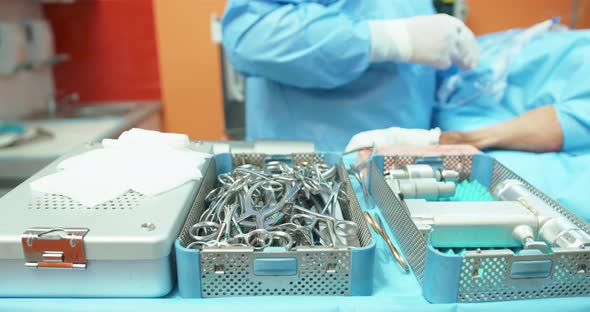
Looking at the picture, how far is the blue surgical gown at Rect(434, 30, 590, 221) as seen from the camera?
2.46 ft

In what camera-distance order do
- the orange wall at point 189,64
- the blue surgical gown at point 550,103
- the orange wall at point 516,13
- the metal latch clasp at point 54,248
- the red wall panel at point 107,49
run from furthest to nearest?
1. the red wall panel at point 107,49
2. the orange wall at point 189,64
3. the orange wall at point 516,13
4. the blue surgical gown at point 550,103
5. the metal latch clasp at point 54,248

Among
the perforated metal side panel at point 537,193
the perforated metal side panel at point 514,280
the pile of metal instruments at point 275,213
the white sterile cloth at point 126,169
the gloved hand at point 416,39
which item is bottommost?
the perforated metal side panel at point 514,280

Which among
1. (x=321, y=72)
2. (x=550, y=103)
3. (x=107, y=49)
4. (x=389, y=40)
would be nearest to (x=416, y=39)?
(x=389, y=40)

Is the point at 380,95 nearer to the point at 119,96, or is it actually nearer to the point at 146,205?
the point at 146,205

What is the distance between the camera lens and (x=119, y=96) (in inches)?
92.4

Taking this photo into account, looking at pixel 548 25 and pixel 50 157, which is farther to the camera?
pixel 50 157

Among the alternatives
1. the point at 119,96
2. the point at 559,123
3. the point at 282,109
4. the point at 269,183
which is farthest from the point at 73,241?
the point at 119,96

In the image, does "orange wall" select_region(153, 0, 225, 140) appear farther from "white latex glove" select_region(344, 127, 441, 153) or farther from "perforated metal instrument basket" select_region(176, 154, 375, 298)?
"perforated metal instrument basket" select_region(176, 154, 375, 298)

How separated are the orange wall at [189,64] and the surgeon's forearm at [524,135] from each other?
98cm

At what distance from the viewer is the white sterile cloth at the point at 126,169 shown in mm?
514

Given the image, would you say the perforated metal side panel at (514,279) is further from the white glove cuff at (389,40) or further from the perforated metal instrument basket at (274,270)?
the white glove cuff at (389,40)

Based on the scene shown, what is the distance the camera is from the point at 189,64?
1.78m

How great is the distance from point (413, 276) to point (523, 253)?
0.11 m

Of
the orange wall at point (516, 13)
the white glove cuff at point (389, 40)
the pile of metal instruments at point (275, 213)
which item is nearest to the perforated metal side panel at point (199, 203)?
the pile of metal instruments at point (275, 213)
